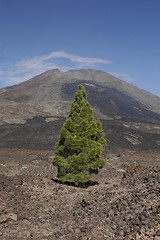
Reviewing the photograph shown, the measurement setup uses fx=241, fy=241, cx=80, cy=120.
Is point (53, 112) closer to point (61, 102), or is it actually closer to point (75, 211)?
point (61, 102)

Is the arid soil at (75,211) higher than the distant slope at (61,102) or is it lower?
lower

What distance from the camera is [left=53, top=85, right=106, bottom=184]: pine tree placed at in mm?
16688

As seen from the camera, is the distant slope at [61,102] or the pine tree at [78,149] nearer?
the pine tree at [78,149]

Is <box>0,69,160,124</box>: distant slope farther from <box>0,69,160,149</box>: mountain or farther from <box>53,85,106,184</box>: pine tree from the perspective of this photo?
<box>53,85,106,184</box>: pine tree

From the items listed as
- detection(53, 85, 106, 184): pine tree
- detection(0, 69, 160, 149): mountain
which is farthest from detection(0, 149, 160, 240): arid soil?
detection(0, 69, 160, 149): mountain

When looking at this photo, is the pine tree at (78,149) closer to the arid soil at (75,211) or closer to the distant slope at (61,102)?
the arid soil at (75,211)

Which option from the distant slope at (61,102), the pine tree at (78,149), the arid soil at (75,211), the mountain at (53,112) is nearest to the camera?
the arid soil at (75,211)

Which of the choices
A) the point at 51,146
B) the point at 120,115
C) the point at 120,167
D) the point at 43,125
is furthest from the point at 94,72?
the point at 120,167

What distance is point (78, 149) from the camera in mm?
17125

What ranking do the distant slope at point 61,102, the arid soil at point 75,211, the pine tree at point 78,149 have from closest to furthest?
1. the arid soil at point 75,211
2. the pine tree at point 78,149
3. the distant slope at point 61,102

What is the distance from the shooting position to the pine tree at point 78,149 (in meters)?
16.7

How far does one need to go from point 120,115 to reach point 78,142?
64.7m

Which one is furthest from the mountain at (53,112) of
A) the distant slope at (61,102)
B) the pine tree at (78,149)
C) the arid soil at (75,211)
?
the arid soil at (75,211)

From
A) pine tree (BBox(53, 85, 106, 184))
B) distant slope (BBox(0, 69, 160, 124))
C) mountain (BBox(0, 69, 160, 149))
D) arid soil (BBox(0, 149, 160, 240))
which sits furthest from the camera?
distant slope (BBox(0, 69, 160, 124))
